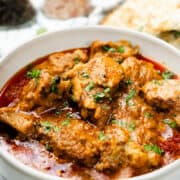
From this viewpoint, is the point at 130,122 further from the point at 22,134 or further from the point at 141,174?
the point at 22,134

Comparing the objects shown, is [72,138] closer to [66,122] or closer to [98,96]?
[66,122]

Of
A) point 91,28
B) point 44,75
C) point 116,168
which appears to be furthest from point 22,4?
point 116,168

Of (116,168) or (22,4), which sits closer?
(116,168)

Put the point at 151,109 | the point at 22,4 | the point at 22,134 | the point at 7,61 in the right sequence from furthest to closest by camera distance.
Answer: the point at 22,4 → the point at 7,61 → the point at 151,109 → the point at 22,134

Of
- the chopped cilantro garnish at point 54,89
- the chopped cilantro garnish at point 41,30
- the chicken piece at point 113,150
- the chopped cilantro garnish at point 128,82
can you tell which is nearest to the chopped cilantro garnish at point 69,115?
the chopped cilantro garnish at point 54,89

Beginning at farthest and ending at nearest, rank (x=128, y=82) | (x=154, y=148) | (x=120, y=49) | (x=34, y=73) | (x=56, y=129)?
(x=120, y=49)
(x=34, y=73)
(x=128, y=82)
(x=56, y=129)
(x=154, y=148)

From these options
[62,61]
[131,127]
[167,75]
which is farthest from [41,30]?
[131,127]

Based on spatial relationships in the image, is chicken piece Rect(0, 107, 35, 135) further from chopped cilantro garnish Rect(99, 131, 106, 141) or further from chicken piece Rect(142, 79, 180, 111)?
chicken piece Rect(142, 79, 180, 111)
